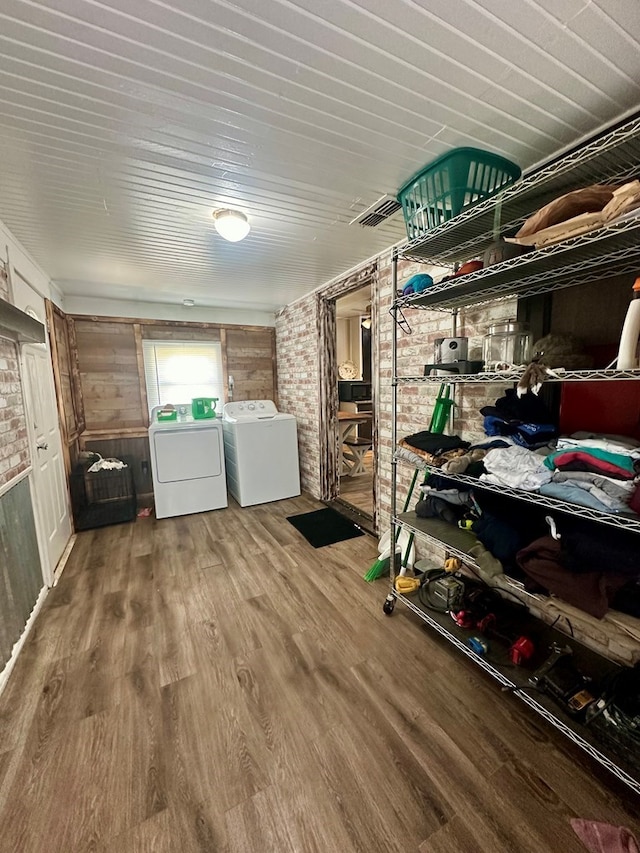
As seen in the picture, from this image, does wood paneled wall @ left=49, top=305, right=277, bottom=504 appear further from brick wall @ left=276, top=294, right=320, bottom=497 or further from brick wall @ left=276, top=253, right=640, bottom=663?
brick wall @ left=276, top=253, right=640, bottom=663

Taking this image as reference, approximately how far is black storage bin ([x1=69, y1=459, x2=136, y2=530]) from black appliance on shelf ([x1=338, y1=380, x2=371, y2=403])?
2.68 meters

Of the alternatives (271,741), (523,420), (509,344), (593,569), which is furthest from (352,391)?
(271,741)

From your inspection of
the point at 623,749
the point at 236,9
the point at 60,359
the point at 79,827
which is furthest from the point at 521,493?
the point at 60,359

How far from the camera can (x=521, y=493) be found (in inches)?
49.8

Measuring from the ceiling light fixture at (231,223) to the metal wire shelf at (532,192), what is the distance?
0.98 m

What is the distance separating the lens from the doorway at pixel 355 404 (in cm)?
396

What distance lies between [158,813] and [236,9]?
2383mm

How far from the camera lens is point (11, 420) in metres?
1.93

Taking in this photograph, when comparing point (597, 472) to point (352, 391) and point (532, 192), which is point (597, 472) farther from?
point (352, 391)

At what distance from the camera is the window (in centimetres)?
410

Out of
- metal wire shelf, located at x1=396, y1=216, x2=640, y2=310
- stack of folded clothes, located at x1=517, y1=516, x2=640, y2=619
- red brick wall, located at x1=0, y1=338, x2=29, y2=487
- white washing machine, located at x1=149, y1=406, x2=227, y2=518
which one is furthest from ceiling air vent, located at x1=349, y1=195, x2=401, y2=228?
white washing machine, located at x1=149, y1=406, x2=227, y2=518

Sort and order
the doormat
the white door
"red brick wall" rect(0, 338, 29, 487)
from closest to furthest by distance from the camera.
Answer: "red brick wall" rect(0, 338, 29, 487)
the white door
the doormat

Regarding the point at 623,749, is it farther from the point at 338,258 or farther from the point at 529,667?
the point at 338,258

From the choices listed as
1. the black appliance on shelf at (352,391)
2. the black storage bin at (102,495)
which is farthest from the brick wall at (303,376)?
the black storage bin at (102,495)
